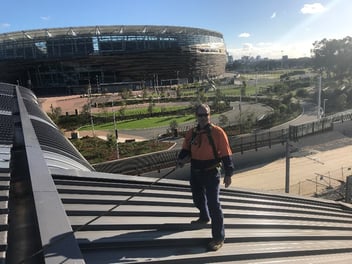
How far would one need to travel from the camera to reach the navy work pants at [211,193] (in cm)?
401

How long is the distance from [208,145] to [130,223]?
1288 mm

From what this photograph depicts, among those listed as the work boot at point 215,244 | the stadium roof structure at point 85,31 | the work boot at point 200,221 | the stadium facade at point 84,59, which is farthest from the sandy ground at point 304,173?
the stadium roof structure at point 85,31

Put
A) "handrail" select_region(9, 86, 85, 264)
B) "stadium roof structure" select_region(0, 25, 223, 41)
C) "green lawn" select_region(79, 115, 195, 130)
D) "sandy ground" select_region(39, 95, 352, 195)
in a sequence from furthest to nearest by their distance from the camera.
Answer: "stadium roof structure" select_region(0, 25, 223, 41) → "green lawn" select_region(79, 115, 195, 130) → "sandy ground" select_region(39, 95, 352, 195) → "handrail" select_region(9, 86, 85, 264)

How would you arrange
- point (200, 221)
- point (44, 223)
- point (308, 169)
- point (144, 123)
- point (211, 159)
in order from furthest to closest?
point (144, 123) < point (308, 169) < point (200, 221) < point (211, 159) < point (44, 223)

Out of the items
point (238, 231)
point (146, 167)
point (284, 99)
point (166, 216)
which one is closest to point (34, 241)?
point (166, 216)

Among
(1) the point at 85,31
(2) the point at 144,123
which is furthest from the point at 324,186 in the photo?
(1) the point at 85,31

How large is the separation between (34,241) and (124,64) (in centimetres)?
6913

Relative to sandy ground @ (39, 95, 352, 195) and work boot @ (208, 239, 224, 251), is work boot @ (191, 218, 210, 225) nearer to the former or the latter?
work boot @ (208, 239, 224, 251)

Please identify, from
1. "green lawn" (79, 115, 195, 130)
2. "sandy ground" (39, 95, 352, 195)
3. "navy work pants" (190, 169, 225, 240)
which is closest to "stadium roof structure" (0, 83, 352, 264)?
"navy work pants" (190, 169, 225, 240)

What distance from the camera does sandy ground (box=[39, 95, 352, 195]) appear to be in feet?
61.9

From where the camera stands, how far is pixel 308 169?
21.9 meters

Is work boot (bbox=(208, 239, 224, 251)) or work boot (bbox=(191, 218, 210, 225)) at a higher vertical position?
work boot (bbox=(191, 218, 210, 225))

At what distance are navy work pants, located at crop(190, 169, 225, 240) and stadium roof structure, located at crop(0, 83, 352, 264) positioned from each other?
9.9 inches

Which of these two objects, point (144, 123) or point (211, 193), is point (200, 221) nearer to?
point (211, 193)
